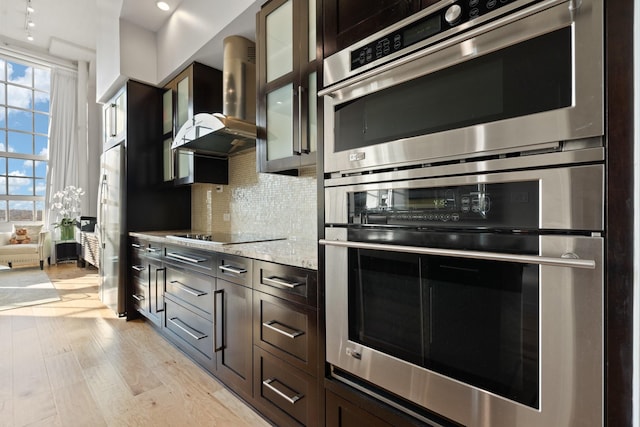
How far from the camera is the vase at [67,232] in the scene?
640 centimetres

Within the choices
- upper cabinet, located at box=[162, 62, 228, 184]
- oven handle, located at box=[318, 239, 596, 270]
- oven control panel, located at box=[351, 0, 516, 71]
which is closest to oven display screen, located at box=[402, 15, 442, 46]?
oven control panel, located at box=[351, 0, 516, 71]

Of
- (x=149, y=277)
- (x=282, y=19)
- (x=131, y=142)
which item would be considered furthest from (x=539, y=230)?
(x=131, y=142)

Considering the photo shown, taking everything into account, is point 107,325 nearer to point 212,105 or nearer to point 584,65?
point 212,105

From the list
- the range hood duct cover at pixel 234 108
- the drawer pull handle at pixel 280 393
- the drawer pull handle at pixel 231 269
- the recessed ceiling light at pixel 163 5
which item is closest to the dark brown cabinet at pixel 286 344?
the drawer pull handle at pixel 280 393

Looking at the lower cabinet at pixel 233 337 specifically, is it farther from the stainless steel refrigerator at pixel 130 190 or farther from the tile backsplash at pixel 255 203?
the stainless steel refrigerator at pixel 130 190

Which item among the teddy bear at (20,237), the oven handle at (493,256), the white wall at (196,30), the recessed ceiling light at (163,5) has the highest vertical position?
the recessed ceiling light at (163,5)

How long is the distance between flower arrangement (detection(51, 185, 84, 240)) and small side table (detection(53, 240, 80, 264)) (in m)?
0.15

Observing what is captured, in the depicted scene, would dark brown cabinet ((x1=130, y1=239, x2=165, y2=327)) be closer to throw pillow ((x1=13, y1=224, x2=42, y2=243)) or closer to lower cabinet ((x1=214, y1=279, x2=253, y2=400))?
lower cabinet ((x1=214, y1=279, x2=253, y2=400))

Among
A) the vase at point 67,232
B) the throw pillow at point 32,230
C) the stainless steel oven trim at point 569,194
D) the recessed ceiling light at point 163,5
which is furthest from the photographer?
the vase at point 67,232

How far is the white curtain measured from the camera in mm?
6699

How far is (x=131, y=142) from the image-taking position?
3.26 metres

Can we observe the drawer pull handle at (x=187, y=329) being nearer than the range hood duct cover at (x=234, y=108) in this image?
Yes

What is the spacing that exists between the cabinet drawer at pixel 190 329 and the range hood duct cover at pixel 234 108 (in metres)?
1.27

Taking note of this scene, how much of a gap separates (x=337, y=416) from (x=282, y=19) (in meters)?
2.17
